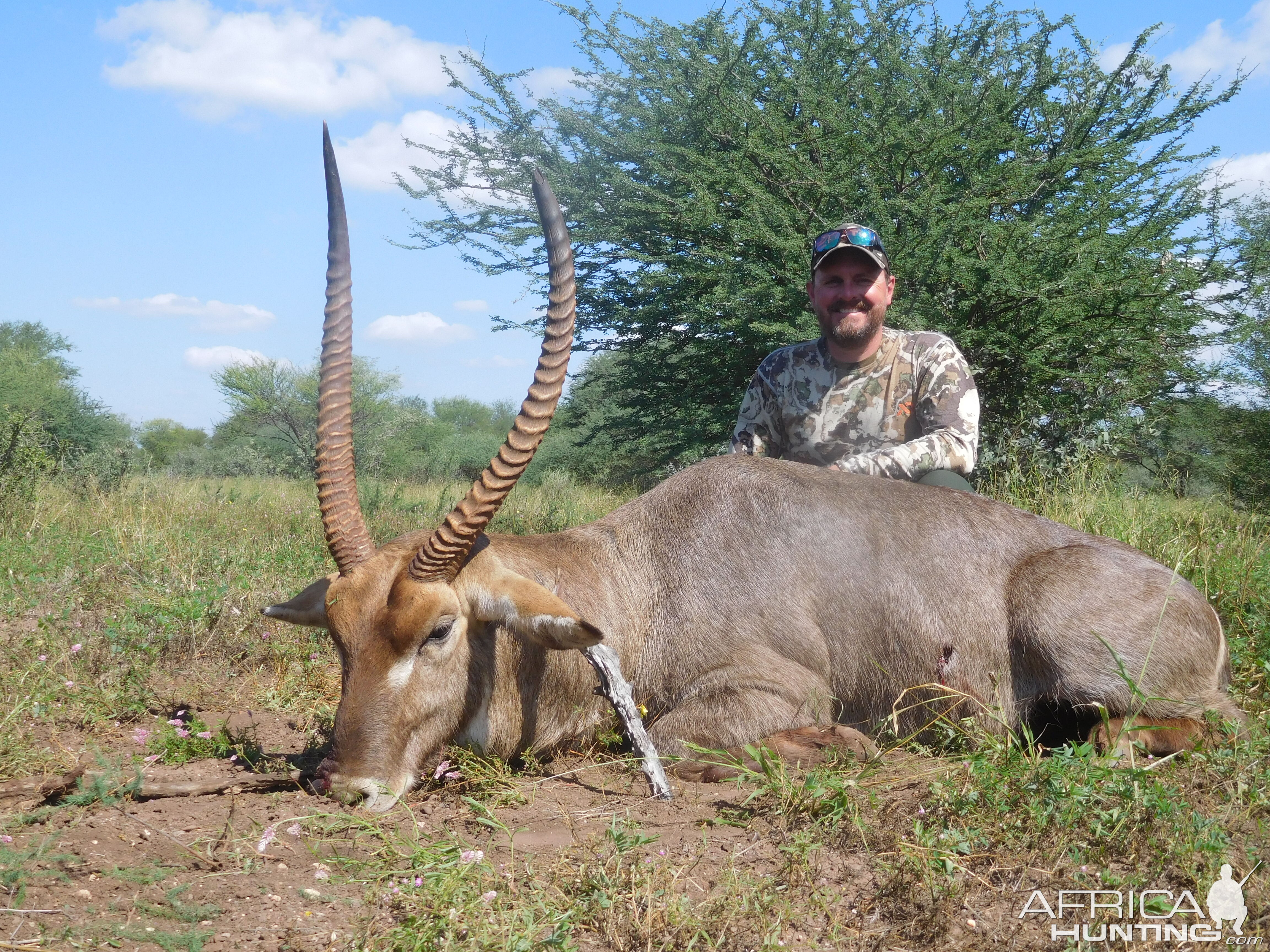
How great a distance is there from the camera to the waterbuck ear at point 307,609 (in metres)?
3.82

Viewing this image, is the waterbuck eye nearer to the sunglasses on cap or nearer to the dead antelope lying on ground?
the dead antelope lying on ground

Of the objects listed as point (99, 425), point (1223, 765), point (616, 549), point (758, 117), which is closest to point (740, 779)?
point (616, 549)

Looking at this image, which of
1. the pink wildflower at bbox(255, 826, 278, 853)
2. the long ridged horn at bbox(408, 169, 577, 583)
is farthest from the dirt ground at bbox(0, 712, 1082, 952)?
the long ridged horn at bbox(408, 169, 577, 583)

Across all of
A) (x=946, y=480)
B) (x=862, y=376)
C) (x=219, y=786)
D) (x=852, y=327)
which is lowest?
(x=219, y=786)

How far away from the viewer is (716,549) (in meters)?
4.16

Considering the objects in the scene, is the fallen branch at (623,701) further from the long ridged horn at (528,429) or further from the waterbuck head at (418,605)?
the long ridged horn at (528,429)

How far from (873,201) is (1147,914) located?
7247mm

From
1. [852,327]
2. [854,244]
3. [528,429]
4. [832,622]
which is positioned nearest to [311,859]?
[528,429]

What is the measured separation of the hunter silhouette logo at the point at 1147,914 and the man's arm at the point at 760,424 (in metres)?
3.79

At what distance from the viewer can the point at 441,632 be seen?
138 inches

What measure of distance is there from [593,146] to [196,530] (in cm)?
582

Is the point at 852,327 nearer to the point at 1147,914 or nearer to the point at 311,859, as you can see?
the point at 1147,914

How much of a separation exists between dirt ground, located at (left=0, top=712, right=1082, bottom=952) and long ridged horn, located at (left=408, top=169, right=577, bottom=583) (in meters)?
0.84

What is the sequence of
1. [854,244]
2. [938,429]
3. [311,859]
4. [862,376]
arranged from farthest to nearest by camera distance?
[862,376]
[854,244]
[938,429]
[311,859]
